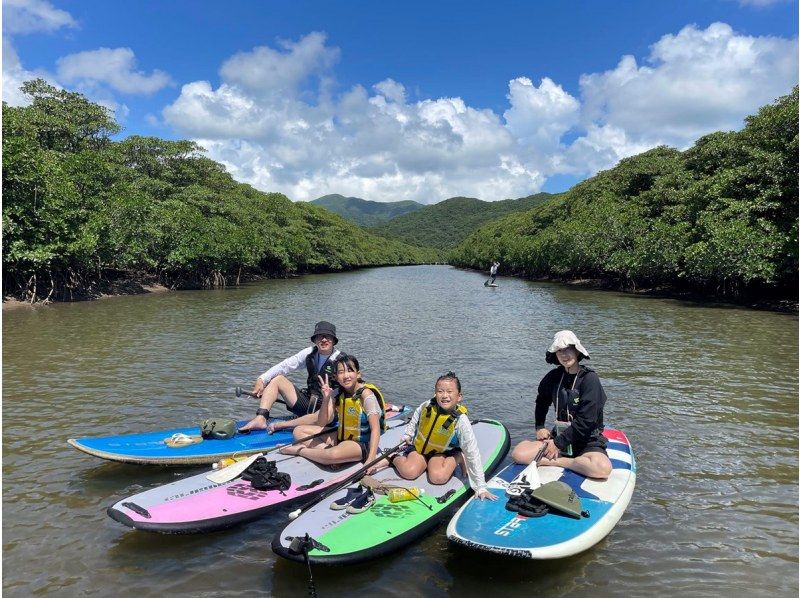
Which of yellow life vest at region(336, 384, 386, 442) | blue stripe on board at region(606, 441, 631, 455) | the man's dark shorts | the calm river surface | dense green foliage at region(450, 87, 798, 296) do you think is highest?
dense green foliage at region(450, 87, 798, 296)

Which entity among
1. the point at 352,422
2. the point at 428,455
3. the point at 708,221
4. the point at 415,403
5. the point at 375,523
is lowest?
the point at 415,403

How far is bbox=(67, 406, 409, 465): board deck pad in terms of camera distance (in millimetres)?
6941

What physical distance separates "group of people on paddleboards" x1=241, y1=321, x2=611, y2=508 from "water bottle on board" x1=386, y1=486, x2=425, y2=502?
32cm

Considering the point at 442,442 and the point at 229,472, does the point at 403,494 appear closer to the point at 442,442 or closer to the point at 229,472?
the point at 442,442

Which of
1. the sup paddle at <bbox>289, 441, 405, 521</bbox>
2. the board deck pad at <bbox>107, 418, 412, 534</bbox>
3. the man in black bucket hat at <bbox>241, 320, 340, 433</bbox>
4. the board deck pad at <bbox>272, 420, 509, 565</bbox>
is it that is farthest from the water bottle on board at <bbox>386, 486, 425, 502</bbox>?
the man in black bucket hat at <bbox>241, 320, 340, 433</bbox>

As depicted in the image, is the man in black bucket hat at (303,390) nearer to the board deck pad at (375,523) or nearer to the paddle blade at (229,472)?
the paddle blade at (229,472)

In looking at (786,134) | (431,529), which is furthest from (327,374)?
(786,134)

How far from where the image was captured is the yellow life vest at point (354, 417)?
6.60 m

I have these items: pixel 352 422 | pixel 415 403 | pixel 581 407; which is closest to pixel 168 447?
pixel 352 422

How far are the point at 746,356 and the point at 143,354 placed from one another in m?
17.6

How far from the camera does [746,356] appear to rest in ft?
50.1

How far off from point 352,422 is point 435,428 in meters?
1.16

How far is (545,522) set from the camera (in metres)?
5.16

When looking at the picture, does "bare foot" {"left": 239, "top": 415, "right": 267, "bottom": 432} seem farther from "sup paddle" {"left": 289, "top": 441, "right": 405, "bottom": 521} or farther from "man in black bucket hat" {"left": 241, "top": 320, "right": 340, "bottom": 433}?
"sup paddle" {"left": 289, "top": 441, "right": 405, "bottom": 521}
